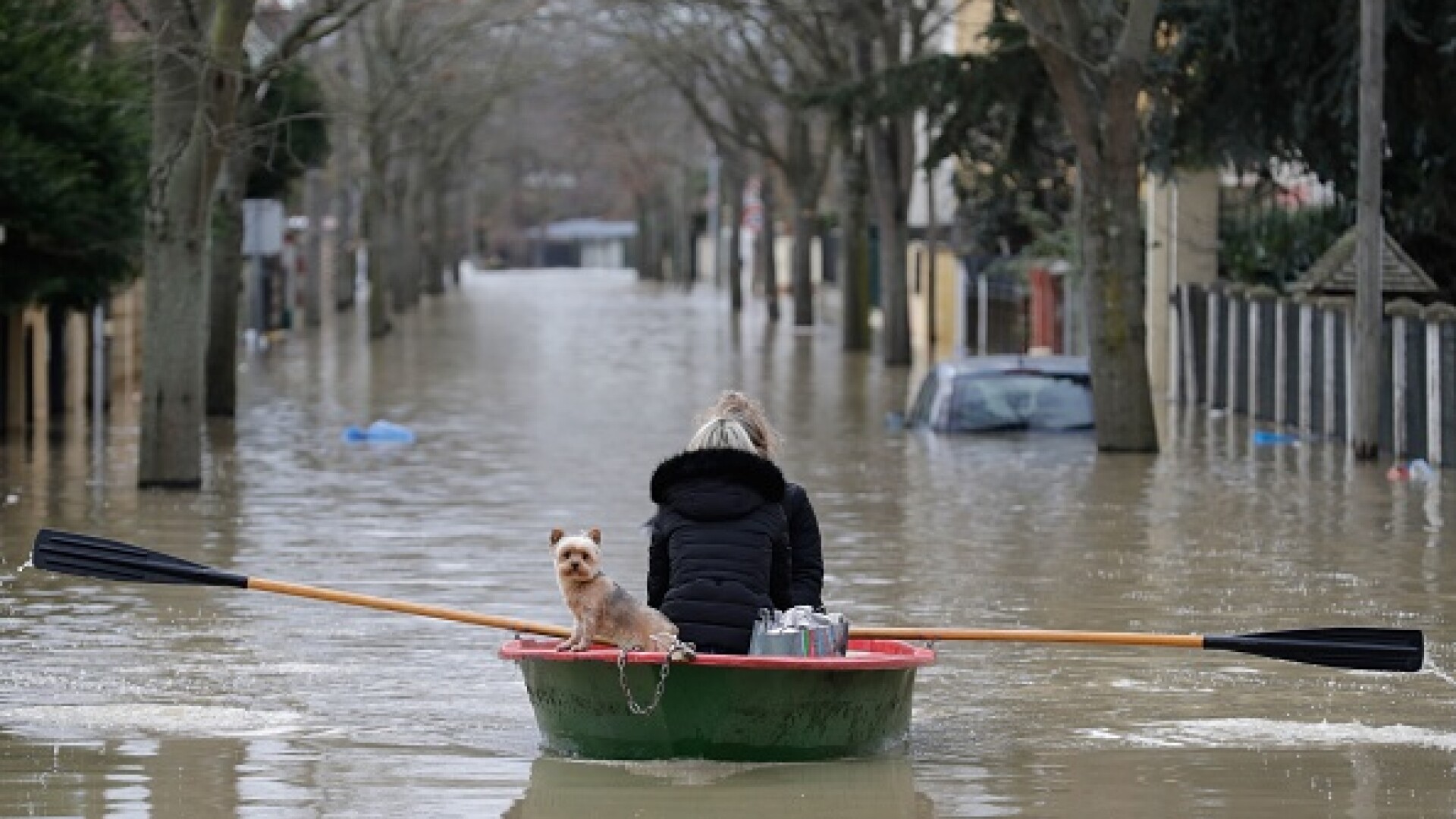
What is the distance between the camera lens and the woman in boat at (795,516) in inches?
502

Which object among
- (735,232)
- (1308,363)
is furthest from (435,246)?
(1308,363)

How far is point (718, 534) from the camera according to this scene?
12492mm

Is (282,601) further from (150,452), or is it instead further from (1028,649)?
(150,452)

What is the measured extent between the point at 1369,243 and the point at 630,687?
63.2 ft

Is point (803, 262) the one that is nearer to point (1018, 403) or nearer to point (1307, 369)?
point (1307, 369)

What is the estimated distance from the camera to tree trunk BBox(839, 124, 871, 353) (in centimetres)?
5806

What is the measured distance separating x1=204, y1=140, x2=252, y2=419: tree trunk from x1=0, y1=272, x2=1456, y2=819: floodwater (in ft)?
3.38

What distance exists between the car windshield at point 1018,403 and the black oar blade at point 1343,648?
19004 mm

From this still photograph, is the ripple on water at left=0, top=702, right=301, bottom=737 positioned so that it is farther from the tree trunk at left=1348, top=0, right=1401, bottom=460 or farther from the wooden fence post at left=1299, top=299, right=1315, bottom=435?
the wooden fence post at left=1299, top=299, right=1315, bottom=435

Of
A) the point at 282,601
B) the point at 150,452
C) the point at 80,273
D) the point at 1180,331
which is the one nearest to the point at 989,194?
the point at 1180,331

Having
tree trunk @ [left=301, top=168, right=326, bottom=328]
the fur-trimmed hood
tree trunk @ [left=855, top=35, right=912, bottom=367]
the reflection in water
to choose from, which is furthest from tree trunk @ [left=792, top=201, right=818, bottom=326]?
the reflection in water

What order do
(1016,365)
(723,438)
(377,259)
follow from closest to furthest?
(723,438)
(1016,365)
(377,259)

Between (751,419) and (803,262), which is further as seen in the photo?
(803,262)

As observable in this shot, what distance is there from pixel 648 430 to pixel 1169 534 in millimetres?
12964
